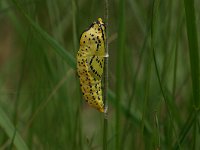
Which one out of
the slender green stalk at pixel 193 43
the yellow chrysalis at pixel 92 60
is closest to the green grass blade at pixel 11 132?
the yellow chrysalis at pixel 92 60

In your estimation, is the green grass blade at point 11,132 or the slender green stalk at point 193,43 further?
the green grass blade at point 11,132

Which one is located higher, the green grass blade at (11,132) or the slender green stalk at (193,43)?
the slender green stalk at (193,43)

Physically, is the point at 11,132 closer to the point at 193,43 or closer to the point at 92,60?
the point at 92,60

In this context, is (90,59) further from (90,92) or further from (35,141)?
(35,141)

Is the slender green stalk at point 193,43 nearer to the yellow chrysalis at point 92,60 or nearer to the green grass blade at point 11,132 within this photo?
the yellow chrysalis at point 92,60

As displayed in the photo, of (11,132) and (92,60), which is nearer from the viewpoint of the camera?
(92,60)

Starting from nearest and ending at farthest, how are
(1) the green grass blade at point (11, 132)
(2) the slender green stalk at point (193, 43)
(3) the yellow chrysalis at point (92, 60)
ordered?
(2) the slender green stalk at point (193, 43)
(3) the yellow chrysalis at point (92, 60)
(1) the green grass blade at point (11, 132)

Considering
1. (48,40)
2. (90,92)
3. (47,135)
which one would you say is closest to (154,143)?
(90,92)

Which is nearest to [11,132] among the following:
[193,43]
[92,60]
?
[92,60]

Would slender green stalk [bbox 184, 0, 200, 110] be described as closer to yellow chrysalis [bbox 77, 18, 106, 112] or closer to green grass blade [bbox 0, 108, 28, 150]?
yellow chrysalis [bbox 77, 18, 106, 112]
